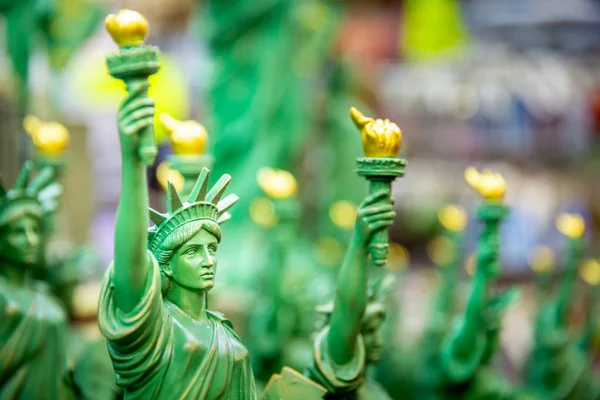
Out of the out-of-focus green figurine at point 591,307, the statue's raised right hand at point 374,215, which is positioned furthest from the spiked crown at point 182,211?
the out-of-focus green figurine at point 591,307

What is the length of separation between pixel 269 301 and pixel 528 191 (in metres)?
5.04

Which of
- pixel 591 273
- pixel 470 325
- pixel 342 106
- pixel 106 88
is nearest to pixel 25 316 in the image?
pixel 470 325

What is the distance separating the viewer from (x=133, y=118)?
1.89 m

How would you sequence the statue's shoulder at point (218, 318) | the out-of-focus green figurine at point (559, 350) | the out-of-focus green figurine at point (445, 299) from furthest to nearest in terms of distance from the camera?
the out-of-focus green figurine at point (559, 350) → the out-of-focus green figurine at point (445, 299) → the statue's shoulder at point (218, 318)

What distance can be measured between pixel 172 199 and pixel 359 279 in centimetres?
57

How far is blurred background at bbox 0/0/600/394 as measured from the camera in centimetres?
556

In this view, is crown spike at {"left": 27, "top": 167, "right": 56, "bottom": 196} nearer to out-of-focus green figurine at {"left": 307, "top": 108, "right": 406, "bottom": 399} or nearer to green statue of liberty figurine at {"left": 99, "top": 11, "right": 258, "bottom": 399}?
green statue of liberty figurine at {"left": 99, "top": 11, "right": 258, "bottom": 399}

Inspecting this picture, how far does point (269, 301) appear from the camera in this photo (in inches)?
148

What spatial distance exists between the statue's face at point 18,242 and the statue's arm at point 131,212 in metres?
0.84

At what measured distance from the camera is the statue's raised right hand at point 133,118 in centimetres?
189

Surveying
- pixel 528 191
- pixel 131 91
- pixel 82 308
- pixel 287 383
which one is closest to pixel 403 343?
pixel 82 308

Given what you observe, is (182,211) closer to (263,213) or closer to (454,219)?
(454,219)

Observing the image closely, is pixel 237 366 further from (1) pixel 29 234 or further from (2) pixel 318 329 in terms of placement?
(1) pixel 29 234

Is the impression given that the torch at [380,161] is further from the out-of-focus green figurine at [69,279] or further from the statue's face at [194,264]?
the out-of-focus green figurine at [69,279]
